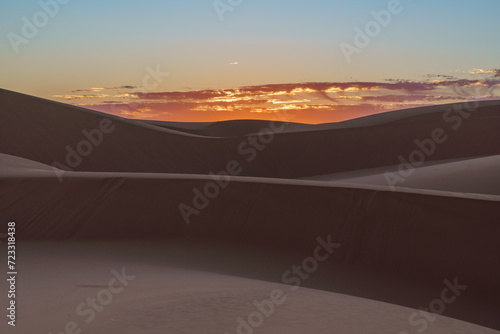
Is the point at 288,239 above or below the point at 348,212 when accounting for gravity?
below

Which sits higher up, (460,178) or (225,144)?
(225,144)

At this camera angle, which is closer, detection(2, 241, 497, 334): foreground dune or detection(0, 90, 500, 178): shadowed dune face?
detection(2, 241, 497, 334): foreground dune

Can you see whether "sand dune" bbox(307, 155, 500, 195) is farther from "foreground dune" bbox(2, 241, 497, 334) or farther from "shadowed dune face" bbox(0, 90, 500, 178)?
"shadowed dune face" bbox(0, 90, 500, 178)

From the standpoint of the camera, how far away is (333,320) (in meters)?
5.68

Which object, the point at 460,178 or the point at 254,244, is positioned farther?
the point at 460,178

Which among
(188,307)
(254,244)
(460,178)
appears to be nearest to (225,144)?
(460,178)

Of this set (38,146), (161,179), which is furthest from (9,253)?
(38,146)

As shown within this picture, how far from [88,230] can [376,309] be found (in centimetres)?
764

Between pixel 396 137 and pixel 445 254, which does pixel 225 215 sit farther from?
pixel 396 137

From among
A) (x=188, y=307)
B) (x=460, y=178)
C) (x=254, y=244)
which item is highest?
(x=460, y=178)

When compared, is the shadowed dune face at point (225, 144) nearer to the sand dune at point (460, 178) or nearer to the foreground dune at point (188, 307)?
the sand dune at point (460, 178)

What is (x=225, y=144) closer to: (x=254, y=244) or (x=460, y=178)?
(x=460, y=178)

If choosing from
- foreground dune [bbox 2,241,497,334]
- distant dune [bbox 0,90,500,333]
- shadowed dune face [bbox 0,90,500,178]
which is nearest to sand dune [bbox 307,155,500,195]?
distant dune [bbox 0,90,500,333]

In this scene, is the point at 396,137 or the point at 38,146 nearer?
the point at 38,146
